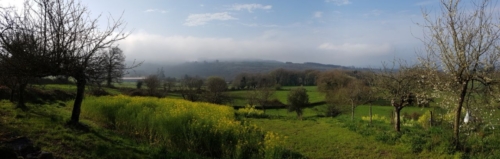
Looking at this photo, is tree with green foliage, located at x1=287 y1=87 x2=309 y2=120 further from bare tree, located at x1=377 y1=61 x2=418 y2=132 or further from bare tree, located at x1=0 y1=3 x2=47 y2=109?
bare tree, located at x1=0 y1=3 x2=47 y2=109

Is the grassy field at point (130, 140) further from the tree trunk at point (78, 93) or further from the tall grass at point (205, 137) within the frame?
the tree trunk at point (78, 93)

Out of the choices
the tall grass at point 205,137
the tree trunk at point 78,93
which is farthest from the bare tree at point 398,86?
the tree trunk at point 78,93

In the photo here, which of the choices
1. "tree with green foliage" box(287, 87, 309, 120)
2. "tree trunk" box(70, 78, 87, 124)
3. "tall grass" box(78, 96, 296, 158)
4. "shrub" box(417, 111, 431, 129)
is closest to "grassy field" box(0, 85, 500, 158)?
"tall grass" box(78, 96, 296, 158)

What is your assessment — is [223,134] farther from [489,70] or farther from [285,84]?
[285,84]

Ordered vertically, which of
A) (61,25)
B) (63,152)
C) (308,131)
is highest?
(61,25)

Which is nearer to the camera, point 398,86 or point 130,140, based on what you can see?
point 130,140

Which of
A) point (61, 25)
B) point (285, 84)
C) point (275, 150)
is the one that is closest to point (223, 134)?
point (275, 150)

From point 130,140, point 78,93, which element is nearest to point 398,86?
point 130,140

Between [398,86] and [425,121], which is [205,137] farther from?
[425,121]

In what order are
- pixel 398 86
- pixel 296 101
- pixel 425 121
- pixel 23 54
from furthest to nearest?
1. pixel 296 101
2. pixel 425 121
3. pixel 398 86
4. pixel 23 54

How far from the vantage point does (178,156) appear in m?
9.70

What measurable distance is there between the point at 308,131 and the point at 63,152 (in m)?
14.0

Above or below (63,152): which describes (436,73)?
above

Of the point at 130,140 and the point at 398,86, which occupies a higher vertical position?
the point at 398,86
